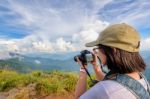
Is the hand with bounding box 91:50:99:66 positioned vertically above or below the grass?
above

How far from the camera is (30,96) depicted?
935 centimetres

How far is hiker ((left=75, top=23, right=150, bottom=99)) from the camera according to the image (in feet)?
9.34

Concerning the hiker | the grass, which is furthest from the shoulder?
the grass

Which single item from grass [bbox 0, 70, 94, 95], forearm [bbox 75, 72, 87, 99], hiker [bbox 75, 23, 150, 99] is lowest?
grass [bbox 0, 70, 94, 95]

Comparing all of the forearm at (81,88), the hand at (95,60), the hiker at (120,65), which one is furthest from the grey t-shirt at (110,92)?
the hand at (95,60)

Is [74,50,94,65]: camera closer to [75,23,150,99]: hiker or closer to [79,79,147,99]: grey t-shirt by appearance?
[75,23,150,99]: hiker

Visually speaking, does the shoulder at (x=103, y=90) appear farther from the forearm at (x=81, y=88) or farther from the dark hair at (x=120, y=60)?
the forearm at (x=81, y=88)

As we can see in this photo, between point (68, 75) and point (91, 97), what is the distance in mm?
8098

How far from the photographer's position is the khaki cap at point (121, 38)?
9.82 ft

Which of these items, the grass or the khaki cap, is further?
the grass

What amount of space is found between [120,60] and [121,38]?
190 mm

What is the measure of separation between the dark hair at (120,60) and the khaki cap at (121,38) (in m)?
0.04

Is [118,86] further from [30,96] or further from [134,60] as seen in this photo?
[30,96]

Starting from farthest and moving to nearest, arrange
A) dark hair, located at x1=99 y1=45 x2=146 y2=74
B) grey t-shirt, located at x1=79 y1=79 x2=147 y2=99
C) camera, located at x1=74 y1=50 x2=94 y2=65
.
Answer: camera, located at x1=74 y1=50 x2=94 y2=65, dark hair, located at x1=99 y1=45 x2=146 y2=74, grey t-shirt, located at x1=79 y1=79 x2=147 y2=99
